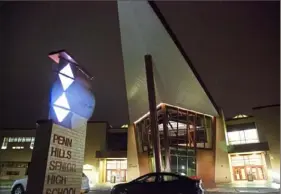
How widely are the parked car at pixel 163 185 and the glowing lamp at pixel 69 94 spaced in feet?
15.3

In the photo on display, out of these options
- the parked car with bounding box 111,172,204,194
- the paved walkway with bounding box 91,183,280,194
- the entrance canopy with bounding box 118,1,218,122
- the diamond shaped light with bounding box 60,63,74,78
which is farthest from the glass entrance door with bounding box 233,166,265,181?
the diamond shaped light with bounding box 60,63,74,78

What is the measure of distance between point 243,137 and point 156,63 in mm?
14578

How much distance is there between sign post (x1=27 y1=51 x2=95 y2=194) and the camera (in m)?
4.66

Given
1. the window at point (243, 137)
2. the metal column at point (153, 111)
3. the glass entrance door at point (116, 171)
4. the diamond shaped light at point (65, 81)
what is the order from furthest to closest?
the glass entrance door at point (116, 171)
the window at point (243, 137)
the metal column at point (153, 111)
the diamond shaped light at point (65, 81)

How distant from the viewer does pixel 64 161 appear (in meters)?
5.21

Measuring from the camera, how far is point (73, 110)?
5734 mm

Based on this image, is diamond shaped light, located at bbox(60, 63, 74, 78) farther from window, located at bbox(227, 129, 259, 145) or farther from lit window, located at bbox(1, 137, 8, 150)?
lit window, located at bbox(1, 137, 8, 150)

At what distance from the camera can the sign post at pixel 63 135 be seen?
15.3ft

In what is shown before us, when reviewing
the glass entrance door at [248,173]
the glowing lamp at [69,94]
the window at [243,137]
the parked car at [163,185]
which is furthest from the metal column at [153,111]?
the window at [243,137]

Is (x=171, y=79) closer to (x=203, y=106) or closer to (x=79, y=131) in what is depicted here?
(x=203, y=106)

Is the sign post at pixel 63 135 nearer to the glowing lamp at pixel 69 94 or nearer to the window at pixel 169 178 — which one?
the glowing lamp at pixel 69 94

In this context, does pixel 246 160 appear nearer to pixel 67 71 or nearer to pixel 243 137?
pixel 243 137

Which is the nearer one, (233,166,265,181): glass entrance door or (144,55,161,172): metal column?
(144,55,161,172): metal column

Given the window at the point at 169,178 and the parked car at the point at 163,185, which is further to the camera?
the window at the point at 169,178
